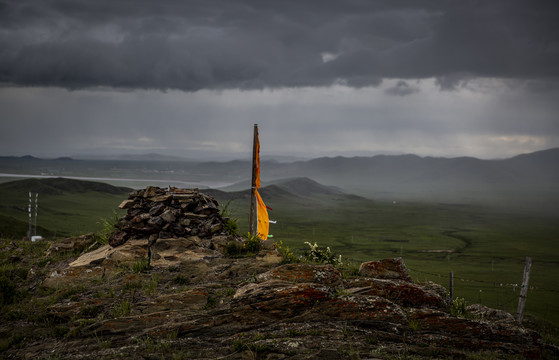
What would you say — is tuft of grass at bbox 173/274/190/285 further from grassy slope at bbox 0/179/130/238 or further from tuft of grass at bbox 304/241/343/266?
grassy slope at bbox 0/179/130/238

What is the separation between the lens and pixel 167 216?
752 inches

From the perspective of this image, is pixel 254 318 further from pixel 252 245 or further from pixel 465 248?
pixel 465 248

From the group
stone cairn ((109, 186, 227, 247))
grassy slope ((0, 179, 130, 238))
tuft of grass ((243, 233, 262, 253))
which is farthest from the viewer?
grassy slope ((0, 179, 130, 238))

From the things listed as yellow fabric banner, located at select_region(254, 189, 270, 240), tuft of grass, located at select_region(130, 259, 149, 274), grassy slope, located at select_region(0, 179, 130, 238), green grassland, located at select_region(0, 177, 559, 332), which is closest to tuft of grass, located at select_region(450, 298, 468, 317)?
yellow fabric banner, located at select_region(254, 189, 270, 240)

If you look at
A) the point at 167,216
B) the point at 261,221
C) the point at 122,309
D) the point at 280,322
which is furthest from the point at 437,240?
the point at 122,309

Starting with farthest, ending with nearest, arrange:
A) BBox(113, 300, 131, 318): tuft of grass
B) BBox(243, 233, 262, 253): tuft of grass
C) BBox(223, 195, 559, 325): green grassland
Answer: BBox(223, 195, 559, 325): green grassland → BBox(243, 233, 262, 253): tuft of grass → BBox(113, 300, 131, 318): tuft of grass

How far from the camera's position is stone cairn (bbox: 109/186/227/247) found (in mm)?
18906

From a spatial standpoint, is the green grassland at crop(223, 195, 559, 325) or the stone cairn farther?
the green grassland at crop(223, 195, 559, 325)

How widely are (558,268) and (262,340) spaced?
312 ft

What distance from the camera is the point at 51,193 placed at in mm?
185750

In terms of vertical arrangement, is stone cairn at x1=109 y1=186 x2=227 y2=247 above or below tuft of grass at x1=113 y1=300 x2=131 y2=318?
above

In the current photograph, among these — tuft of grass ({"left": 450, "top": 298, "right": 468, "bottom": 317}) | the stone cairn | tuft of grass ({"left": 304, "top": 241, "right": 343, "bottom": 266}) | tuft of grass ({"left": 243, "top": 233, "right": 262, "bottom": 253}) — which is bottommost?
tuft of grass ({"left": 450, "top": 298, "right": 468, "bottom": 317})

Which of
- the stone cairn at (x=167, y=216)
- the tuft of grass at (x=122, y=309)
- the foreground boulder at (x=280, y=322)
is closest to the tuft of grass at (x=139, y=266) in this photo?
the foreground boulder at (x=280, y=322)

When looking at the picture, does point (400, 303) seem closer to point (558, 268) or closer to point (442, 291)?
point (442, 291)
